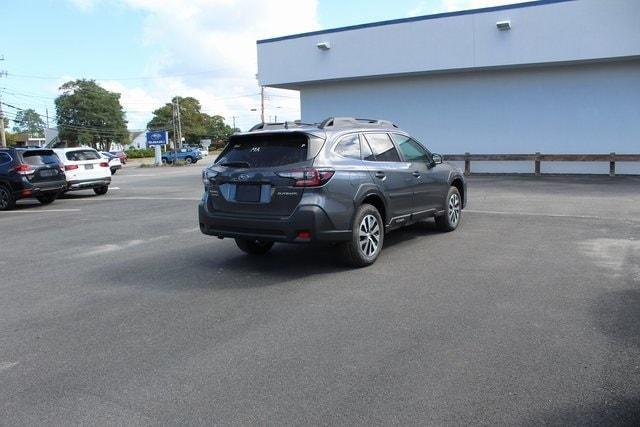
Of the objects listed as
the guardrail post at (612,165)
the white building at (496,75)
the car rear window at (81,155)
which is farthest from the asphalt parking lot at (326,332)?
the white building at (496,75)

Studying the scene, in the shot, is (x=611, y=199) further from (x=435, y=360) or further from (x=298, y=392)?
(x=298, y=392)

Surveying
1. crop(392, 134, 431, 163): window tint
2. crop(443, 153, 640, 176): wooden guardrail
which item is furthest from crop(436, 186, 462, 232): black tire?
crop(443, 153, 640, 176): wooden guardrail

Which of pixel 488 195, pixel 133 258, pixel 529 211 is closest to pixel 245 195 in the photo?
pixel 133 258

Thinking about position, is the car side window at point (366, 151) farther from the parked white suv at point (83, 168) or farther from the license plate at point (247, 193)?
the parked white suv at point (83, 168)

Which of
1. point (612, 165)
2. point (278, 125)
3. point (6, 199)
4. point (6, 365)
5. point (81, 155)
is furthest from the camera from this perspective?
point (612, 165)

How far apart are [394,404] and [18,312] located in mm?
4046

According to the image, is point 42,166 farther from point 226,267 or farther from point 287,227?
point 287,227

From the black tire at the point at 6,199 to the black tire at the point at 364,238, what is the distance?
11.6 meters

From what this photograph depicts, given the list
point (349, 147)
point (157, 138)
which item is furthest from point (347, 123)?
point (157, 138)

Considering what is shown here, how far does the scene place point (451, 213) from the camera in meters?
9.61

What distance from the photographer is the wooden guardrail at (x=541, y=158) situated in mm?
19906

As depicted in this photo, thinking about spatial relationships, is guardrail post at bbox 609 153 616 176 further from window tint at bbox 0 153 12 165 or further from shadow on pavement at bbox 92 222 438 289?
window tint at bbox 0 153 12 165

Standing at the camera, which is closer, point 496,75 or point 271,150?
point 271,150

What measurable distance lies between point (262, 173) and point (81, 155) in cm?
1313
